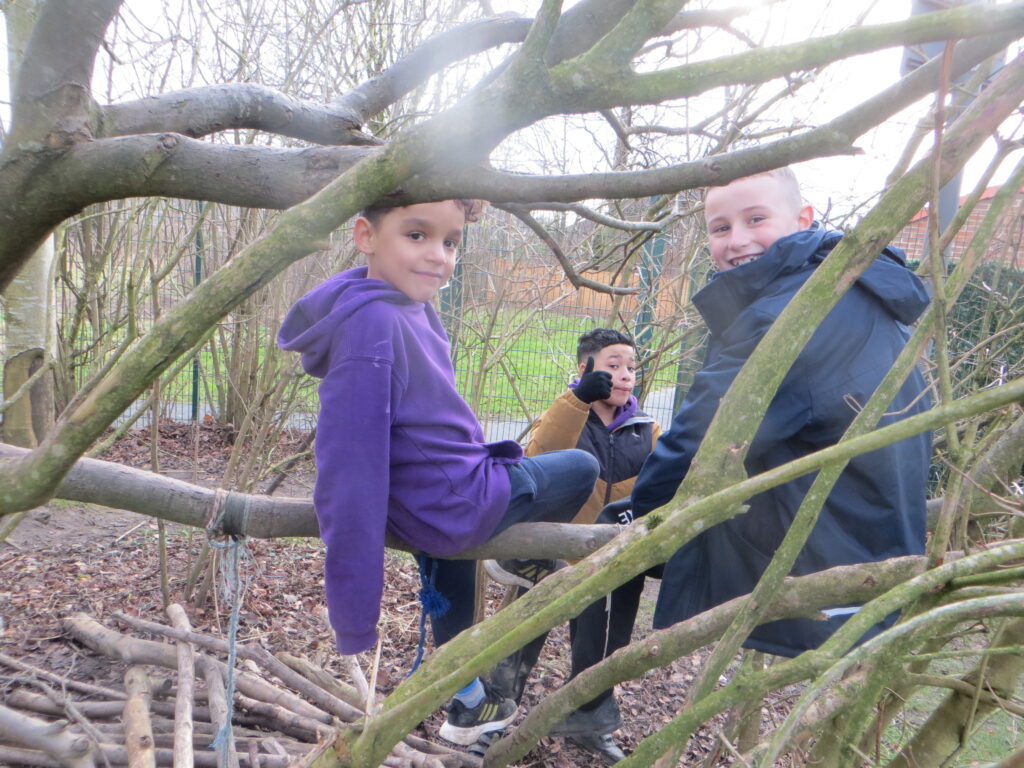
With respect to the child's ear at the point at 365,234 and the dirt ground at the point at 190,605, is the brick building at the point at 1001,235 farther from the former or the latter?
the dirt ground at the point at 190,605

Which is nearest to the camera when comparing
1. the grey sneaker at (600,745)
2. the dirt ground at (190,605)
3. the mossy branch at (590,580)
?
the mossy branch at (590,580)

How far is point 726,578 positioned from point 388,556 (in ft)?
11.1

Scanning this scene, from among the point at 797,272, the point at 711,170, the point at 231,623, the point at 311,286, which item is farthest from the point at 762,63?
the point at 311,286

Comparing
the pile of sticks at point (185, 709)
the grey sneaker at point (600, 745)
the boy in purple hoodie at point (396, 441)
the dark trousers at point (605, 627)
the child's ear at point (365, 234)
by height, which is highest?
the child's ear at point (365, 234)

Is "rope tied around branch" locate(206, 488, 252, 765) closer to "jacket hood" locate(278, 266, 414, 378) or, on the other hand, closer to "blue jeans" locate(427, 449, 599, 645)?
"jacket hood" locate(278, 266, 414, 378)

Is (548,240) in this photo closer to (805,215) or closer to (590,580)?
(805,215)

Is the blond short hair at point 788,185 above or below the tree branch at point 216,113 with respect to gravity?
below

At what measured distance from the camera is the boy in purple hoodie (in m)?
1.96

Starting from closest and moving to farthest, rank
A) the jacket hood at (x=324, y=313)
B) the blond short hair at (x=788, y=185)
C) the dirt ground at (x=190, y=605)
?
the jacket hood at (x=324, y=313) → the blond short hair at (x=788, y=185) → the dirt ground at (x=190, y=605)

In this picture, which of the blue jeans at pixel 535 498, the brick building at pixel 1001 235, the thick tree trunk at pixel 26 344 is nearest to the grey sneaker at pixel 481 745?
the blue jeans at pixel 535 498

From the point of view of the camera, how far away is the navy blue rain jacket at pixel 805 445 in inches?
72.1

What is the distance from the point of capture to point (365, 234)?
7.59 feet

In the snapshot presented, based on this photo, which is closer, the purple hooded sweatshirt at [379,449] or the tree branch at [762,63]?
the tree branch at [762,63]

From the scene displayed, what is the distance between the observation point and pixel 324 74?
4.69 m
